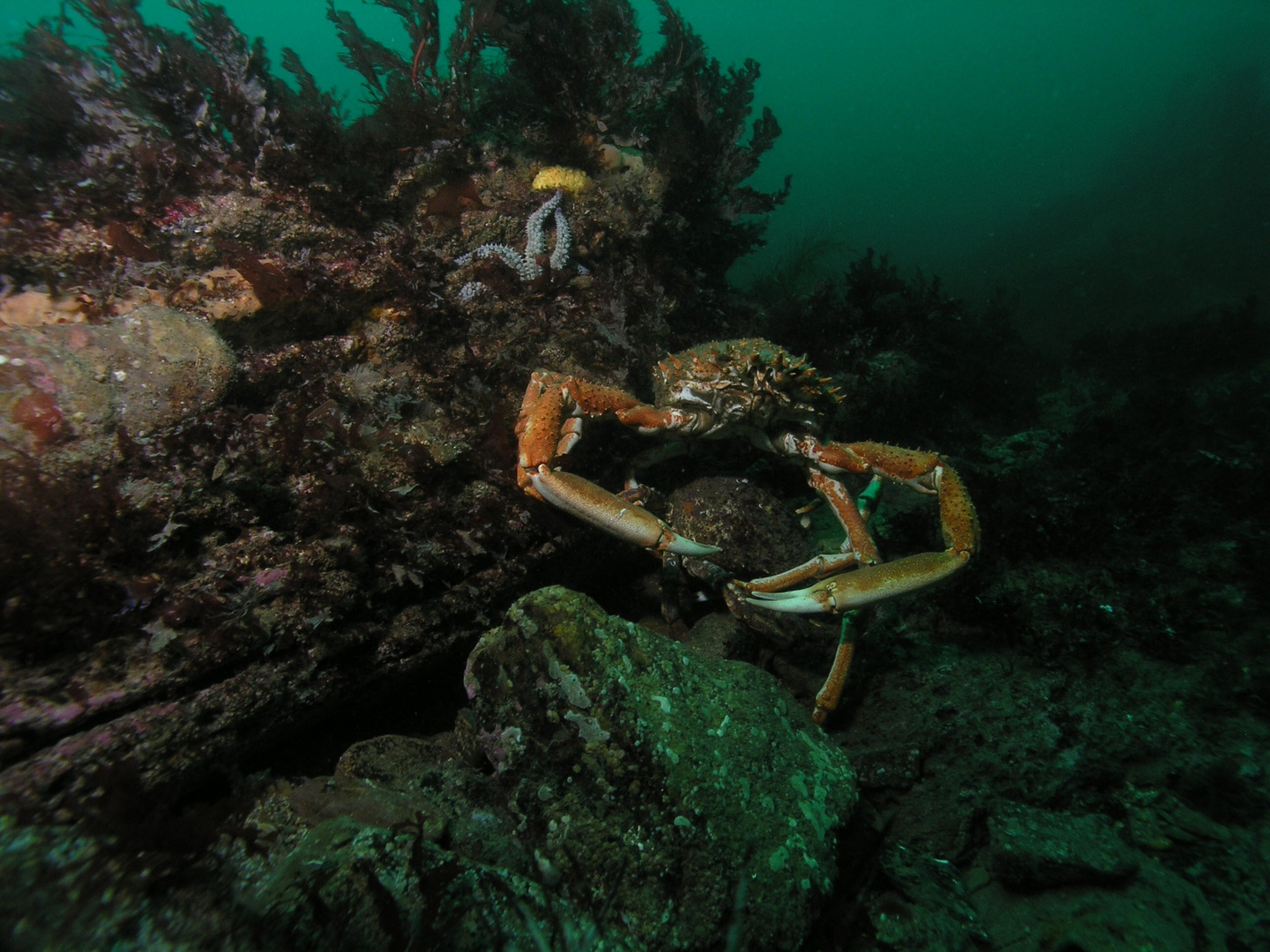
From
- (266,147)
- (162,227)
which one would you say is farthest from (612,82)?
(162,227)

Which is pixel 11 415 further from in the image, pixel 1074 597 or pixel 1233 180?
pixel 1233 180

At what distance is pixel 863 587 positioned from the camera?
325cm

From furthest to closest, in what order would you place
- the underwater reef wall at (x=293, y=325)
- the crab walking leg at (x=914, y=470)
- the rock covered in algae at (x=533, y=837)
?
the crab walking leg at (x=914, y=470) < the underwater reef wall at (x=293, y=325) < the rock covered in algae at (x=533, y=837)

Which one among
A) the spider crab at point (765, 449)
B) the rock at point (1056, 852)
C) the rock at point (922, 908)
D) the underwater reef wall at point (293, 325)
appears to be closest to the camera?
the underwater reef wall at point (293, 325)

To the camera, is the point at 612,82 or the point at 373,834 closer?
the point at 373,834

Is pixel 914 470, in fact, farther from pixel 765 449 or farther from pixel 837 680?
pixel 837 680

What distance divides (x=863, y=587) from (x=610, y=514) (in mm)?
1663

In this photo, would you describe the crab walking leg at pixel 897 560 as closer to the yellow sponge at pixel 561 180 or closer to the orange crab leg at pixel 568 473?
the orange crab leg at pixel 568 473

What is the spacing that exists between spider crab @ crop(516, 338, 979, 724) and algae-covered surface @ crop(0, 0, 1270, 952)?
6 cm

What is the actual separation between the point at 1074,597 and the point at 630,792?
173 inches

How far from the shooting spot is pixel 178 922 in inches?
65.6

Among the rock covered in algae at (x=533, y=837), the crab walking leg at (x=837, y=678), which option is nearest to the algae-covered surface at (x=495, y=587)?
the rock covered in algae at (x=533, y=837)

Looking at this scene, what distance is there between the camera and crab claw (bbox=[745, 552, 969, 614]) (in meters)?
3.23

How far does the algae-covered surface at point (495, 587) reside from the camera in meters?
2.19
